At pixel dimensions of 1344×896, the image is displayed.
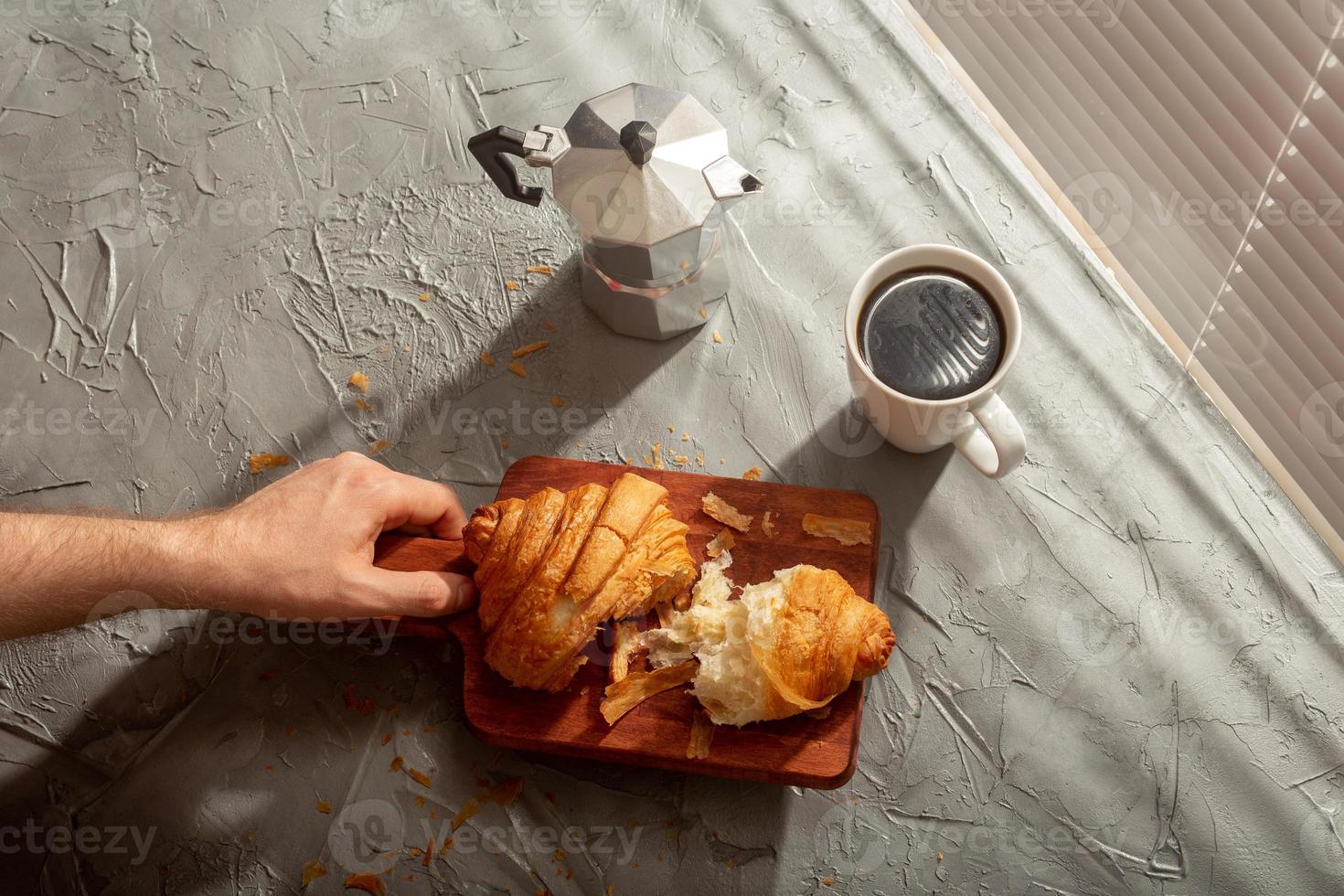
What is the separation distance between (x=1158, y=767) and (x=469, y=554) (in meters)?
0.85

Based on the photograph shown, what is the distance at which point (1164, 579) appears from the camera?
115 centimetres

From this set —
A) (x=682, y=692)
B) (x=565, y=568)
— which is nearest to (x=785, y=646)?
(x=682, y=692)

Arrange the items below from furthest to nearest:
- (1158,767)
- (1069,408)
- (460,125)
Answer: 1. (460,125)
2. (1069,408)
3. (1158,767)

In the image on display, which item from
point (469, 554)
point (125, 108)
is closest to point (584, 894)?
point (469, 554)

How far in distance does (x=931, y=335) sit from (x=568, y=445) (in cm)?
48

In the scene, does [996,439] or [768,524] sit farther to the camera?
[768,524]

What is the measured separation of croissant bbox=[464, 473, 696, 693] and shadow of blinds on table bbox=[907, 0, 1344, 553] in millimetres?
637

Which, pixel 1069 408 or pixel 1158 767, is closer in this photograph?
pixel 1158 767

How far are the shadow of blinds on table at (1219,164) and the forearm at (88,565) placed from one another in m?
1.07

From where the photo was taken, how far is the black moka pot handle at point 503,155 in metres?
0.98

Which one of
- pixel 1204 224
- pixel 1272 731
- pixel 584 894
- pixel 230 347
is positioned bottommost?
pixel 584 894

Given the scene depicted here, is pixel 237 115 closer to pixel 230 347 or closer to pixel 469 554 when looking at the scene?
pixel 230 347

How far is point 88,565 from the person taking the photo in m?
0.98

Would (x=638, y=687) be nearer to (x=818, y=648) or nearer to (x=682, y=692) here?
(x=682, y=692)
